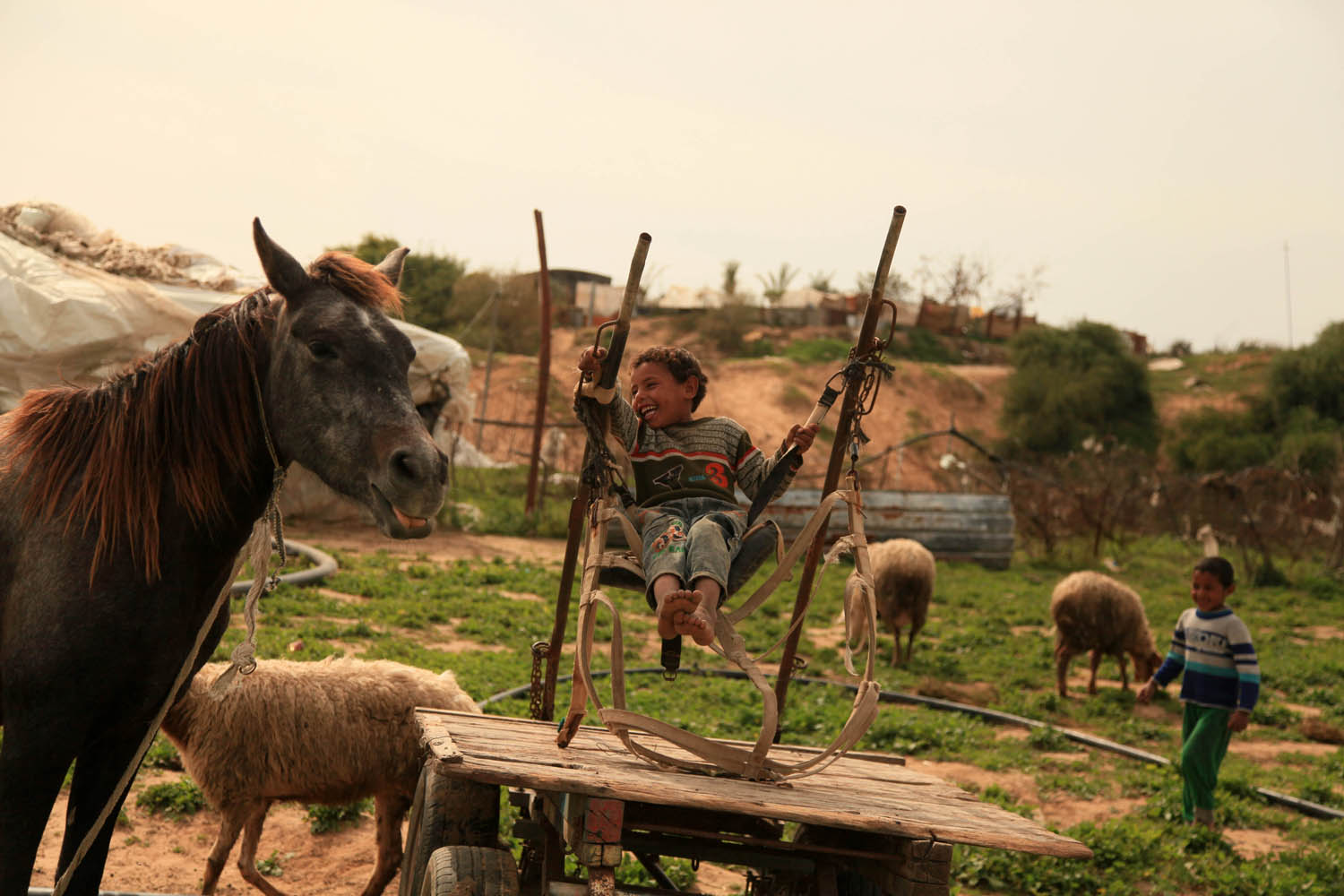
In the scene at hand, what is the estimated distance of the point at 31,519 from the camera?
3.16 metres

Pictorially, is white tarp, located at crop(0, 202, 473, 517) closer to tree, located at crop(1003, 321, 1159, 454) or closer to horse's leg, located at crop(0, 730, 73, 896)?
horse's leg, located at crop(0, 730, 73, 896)

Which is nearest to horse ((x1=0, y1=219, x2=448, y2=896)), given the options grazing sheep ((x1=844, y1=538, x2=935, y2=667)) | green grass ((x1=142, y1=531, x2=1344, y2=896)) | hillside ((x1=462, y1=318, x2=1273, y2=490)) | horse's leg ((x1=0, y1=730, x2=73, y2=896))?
horse's leg ((x1=0, y1=730, x2=73, y2=896))

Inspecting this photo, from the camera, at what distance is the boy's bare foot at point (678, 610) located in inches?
126

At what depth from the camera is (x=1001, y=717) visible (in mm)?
9242

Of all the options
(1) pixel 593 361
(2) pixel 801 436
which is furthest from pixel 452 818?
(2) pixel 801 436

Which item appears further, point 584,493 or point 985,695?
point 985,695

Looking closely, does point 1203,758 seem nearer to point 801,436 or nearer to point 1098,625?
point 1098,625

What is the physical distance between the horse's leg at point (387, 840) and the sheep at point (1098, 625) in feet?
24.8

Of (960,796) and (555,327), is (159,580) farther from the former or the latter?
(555,327)

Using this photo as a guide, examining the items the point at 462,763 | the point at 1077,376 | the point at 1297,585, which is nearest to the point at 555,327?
the point at 1077,376

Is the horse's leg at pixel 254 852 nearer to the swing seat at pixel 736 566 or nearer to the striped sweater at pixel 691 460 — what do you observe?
the swing seat at pixel 736 566

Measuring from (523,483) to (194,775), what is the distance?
17.0m

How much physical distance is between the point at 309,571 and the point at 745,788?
8.29 meters

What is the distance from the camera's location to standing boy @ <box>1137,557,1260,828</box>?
679 centimetres
